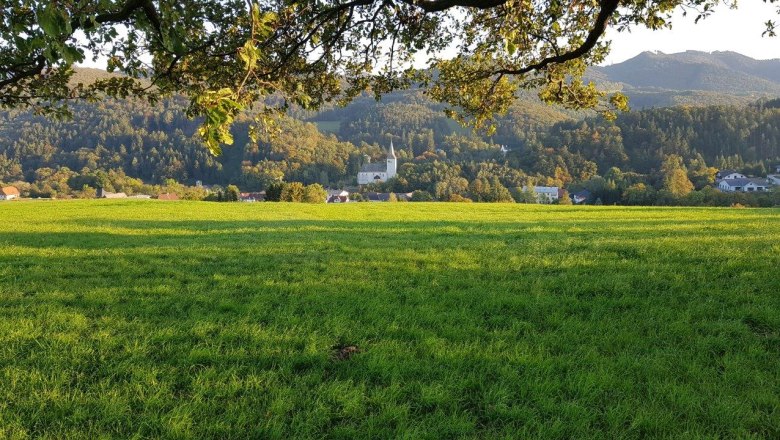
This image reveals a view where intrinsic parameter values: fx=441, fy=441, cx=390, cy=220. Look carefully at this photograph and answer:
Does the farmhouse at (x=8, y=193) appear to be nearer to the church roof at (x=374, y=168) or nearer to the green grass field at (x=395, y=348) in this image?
the green grass field at (x=395, y=348)

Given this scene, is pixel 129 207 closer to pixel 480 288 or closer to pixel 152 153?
pixel 480 288

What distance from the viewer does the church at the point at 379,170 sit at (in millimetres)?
182500

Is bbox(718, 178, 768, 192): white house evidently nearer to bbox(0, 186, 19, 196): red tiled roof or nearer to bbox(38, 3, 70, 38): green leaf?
bbox(38, 3, 70, 38): green leaf

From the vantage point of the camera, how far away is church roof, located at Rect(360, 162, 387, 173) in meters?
186

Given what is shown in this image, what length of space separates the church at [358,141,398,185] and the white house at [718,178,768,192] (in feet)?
359

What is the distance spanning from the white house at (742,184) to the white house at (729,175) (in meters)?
2.77

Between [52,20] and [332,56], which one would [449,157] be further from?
[52,20]

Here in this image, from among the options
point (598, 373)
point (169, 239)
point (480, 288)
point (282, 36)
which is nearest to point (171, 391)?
point (598, 373)

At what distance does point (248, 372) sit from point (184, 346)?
37.7 inches

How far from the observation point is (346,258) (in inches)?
391

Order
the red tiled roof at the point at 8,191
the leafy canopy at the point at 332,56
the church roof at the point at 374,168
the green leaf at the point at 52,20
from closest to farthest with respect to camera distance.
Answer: the green leaf at the point at 52,20 < the leafy canopy at the point at 332,56 < the red tiled roof at the point at 8,191 < the church roof at the point at 374,168

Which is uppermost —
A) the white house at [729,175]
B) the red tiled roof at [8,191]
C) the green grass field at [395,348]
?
the white house at [729,175]

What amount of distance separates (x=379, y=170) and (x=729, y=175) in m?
118

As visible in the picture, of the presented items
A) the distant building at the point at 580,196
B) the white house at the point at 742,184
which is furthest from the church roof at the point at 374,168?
the white house at the point at 742,184
